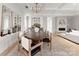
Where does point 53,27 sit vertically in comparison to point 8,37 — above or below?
above

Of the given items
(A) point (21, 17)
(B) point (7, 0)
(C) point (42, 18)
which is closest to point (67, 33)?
(C) point (42, 18)

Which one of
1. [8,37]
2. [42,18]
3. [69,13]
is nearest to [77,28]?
[69,13]

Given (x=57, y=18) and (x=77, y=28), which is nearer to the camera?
(x=77, y=28)

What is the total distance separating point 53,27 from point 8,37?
164 centimetres

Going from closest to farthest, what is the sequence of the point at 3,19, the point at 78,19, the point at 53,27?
the point at 78,19, the point at 53,27, the point at 3,19

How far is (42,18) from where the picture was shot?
1.98 metres

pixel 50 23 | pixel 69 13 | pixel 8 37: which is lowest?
pixel 8 37

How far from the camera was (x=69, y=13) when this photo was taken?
1935 millimetres

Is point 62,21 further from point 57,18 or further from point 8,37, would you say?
point 8,37

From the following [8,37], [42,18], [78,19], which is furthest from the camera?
[8,37]

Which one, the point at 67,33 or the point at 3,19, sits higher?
the point at 3,19

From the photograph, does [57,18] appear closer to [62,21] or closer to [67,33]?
[62,21]

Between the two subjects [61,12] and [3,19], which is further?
[3,19]

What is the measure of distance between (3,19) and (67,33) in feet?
4.99
